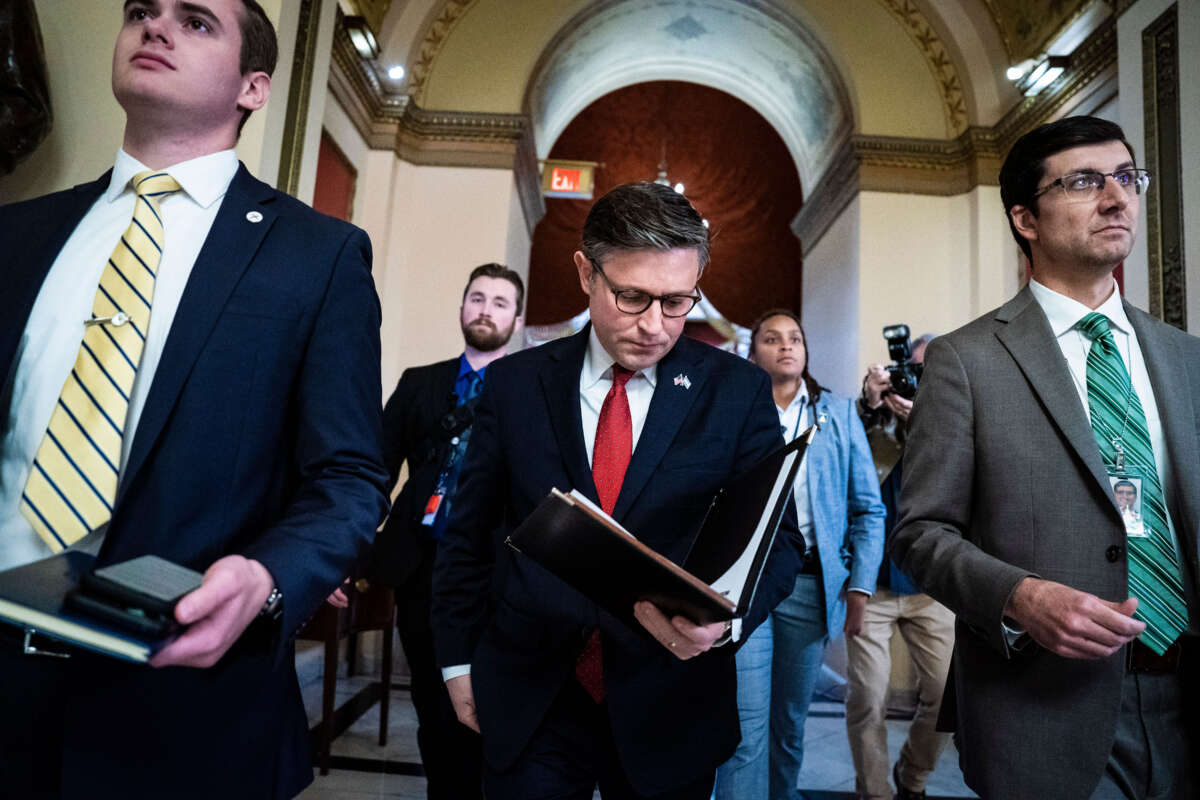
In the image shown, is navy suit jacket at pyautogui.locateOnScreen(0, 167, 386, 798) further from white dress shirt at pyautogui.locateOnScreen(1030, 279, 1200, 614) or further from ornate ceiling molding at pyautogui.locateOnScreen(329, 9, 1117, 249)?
ornate ceiling molding at pyautogui.locateOnScreen(329, 9, 1117, 249)

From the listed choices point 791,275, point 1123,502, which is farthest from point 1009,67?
point 1123,502

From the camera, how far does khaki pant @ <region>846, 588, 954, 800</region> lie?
3.53 metres

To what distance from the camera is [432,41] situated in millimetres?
7988

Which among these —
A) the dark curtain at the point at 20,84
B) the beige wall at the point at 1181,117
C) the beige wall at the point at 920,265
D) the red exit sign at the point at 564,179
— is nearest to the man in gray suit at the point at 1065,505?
the dark curtain at the point at 20,84

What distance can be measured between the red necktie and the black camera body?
94.0 inches

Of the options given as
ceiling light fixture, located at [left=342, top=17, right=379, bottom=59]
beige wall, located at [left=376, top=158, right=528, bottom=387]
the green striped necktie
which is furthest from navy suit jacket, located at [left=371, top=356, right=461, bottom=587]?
ceiling light fixture, located at [left=342, top=17, right=379, bottom=59]

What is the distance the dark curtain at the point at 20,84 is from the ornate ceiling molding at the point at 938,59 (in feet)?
24.9

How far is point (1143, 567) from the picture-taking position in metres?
1.55

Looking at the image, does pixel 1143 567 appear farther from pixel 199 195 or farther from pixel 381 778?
pixel 381 778

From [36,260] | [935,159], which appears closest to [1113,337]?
[36,260]

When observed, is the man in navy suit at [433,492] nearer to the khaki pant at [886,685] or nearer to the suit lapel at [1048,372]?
the khaki pant at [886,685]

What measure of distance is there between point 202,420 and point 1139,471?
168 cm

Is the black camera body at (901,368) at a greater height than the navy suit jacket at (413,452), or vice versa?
the black camera body at (901,368)

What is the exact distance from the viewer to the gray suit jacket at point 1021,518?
1.48m
